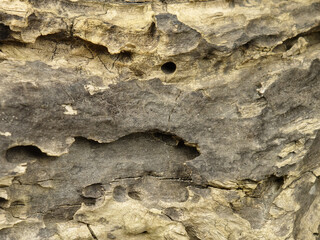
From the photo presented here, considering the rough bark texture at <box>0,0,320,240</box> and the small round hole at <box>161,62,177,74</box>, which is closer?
the rough bark texture at <box>0,0,320,240</box>

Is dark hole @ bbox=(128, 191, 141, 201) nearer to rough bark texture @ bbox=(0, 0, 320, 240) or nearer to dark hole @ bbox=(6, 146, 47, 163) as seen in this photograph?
rough bark texture @ bbox=(0, 0, 320, 240)

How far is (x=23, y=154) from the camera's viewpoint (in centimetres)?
224

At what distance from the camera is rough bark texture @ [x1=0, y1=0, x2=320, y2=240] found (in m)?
2.19

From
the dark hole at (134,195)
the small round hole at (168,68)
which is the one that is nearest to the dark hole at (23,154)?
the dark hole at (134,195)

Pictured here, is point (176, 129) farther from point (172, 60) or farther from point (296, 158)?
point (296, 158)

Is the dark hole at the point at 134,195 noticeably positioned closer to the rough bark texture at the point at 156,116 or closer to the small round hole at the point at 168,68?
the rough bark texture at the point at 156,116

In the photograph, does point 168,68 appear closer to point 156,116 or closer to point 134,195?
point 156,116

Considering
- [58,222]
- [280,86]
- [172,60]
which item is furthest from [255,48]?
[58,222]

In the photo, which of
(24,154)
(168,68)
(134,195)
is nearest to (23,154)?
(24,154)

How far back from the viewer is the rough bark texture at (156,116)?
2.19 m

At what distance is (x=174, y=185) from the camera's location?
8.01 ft

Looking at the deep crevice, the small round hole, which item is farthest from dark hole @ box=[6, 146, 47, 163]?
the small round hole

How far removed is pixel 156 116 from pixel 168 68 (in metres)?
0.24

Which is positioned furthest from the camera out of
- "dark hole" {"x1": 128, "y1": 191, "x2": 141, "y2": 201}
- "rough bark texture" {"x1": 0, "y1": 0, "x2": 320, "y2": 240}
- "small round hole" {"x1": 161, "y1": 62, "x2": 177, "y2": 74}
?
"dark hole" {"x1": 128, "y1": 191, "x2": 141, "y2": 201}
